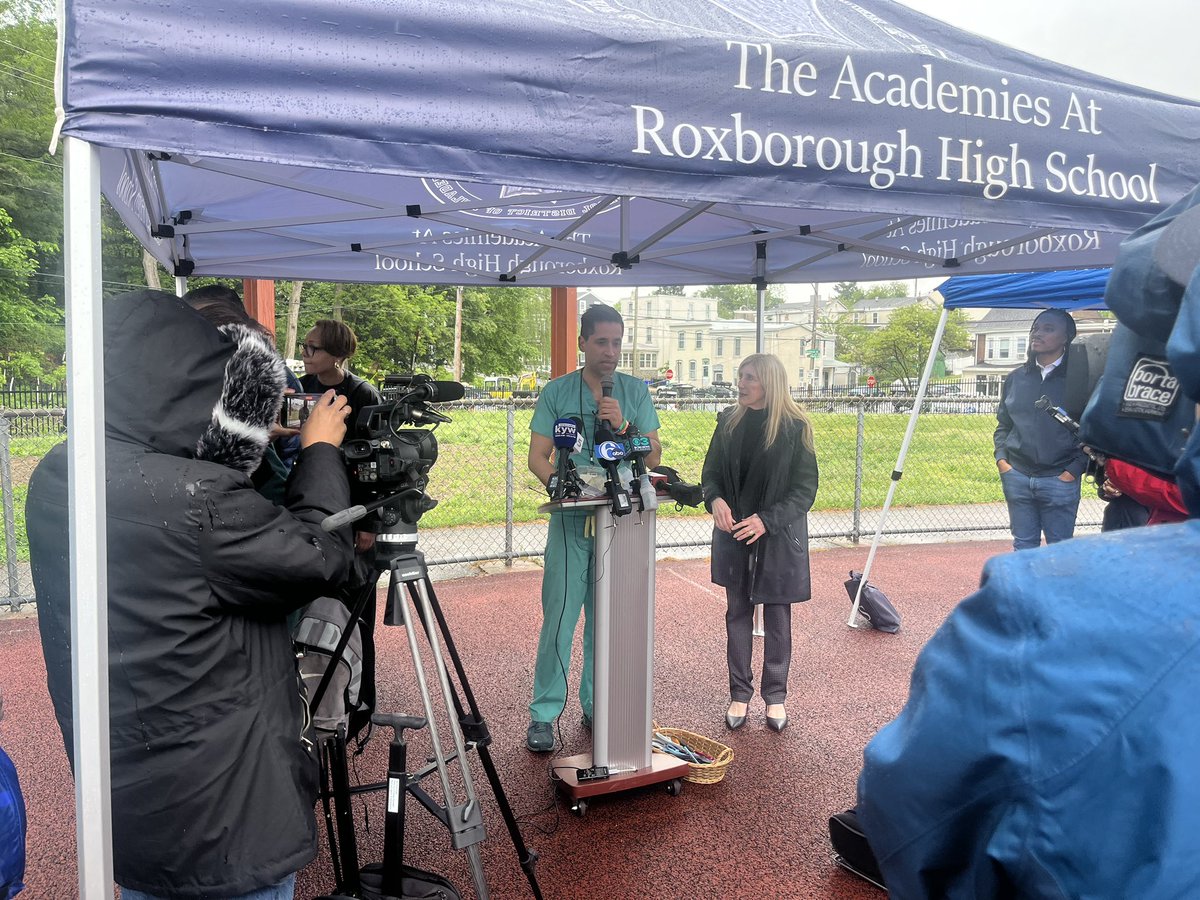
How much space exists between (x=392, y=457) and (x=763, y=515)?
2352 millimetres

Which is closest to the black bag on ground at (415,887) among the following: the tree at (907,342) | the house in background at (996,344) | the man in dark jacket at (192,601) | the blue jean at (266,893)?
the blue jean at (266,893)

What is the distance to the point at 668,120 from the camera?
6.18 feet

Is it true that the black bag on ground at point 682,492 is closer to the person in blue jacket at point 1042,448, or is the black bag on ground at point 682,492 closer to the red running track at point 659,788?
the red running track at point 659,788

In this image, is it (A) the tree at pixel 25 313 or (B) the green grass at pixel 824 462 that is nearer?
(A) the tree at pixel 25 313

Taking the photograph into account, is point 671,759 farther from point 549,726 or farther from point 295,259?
point 295,259

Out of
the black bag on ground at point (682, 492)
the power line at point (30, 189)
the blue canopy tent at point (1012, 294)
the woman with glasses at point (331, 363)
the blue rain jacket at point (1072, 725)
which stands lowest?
the black bag on ground at point (682, 492)

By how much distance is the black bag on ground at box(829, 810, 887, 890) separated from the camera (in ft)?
9.16

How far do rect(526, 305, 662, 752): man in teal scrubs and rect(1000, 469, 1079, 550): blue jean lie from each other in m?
3.13

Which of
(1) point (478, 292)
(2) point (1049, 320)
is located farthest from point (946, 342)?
(2) point (1049, 320)

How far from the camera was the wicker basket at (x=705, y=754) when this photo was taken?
3414mm

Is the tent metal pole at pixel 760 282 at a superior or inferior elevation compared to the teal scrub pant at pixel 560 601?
superior

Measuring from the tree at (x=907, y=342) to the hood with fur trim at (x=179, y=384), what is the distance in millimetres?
49698

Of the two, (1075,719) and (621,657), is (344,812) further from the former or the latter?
(1075,719)

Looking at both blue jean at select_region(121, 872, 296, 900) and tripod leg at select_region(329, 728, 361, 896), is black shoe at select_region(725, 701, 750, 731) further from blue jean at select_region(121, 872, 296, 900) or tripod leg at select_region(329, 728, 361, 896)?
blue jean at select_region(121, 872, 296, 900)
